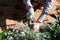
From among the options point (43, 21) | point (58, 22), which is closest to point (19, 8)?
point (43, 21)

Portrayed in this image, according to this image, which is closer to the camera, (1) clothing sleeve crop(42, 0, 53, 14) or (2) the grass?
(2) the grass

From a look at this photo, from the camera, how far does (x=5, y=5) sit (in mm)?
4172

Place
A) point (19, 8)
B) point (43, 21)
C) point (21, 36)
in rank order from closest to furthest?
point (21, 36) → point (43, 21) → point (19, 8)

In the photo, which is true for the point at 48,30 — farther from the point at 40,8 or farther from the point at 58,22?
the point at 40,8

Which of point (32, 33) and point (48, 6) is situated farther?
point (48, 6)

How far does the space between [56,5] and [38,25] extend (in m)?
0.88

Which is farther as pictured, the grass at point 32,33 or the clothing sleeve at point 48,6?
the clothing sleeve at point 48,6

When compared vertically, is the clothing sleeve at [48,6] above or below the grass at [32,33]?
above

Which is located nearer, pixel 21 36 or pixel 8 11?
pixel 21 36

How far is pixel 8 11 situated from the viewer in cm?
404

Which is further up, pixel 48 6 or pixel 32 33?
pixel 48 6

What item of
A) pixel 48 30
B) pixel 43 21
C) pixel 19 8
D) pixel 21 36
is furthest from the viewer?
pixel 19 8

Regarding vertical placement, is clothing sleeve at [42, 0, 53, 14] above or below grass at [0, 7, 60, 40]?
above

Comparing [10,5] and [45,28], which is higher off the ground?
[10,5]
